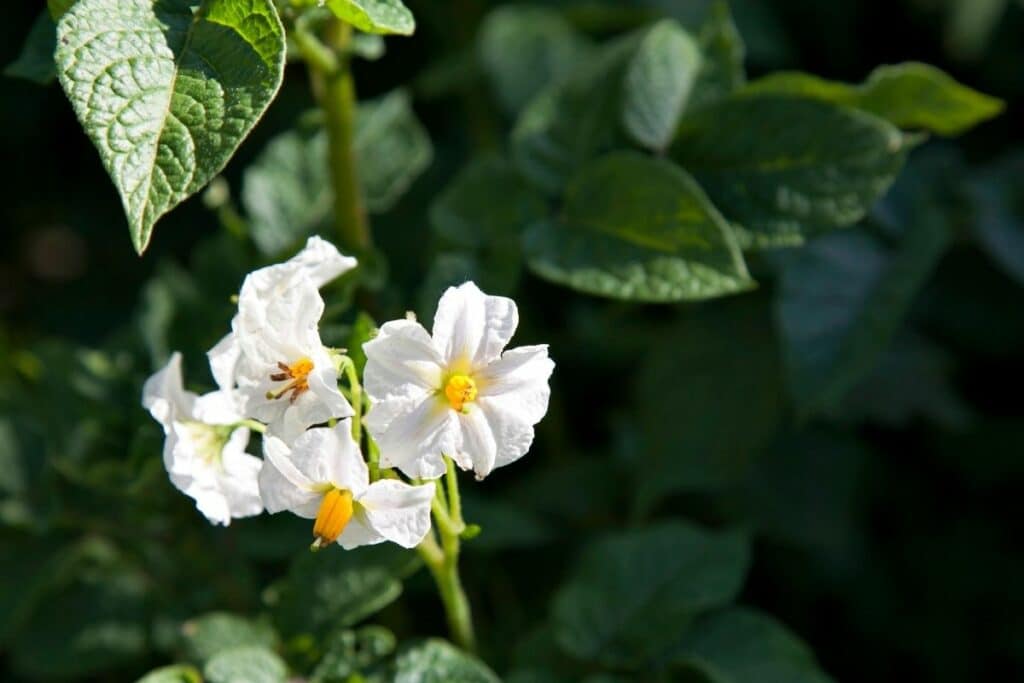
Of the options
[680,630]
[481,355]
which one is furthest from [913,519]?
[481,355]

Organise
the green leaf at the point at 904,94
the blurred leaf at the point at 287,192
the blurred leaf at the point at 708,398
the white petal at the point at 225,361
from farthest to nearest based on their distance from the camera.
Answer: the blurred leaf at the point at 708,398 < the blurred leaf at the point at 287,192 < the green leaf at the point at 904,94 < the white petal at the point at 225,361

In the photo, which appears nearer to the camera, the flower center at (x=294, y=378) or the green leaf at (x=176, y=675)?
the flower center at (x=294, y=378)

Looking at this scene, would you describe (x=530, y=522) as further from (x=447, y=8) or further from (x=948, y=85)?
(x=447, y=8)

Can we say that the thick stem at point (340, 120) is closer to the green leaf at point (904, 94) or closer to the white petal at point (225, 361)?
the white petal at point (225, 361)

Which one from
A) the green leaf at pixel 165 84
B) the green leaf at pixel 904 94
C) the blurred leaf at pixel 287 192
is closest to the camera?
the green leaf at pixel 165 84

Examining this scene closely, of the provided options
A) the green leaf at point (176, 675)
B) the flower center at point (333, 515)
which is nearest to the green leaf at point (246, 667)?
the green leaf at point (176, 675)

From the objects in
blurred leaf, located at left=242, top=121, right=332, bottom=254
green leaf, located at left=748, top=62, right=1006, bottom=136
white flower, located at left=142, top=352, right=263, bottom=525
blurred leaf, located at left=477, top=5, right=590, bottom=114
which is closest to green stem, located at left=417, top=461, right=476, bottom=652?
white flower, located at left=142, top=352, right=263, bottom=525
